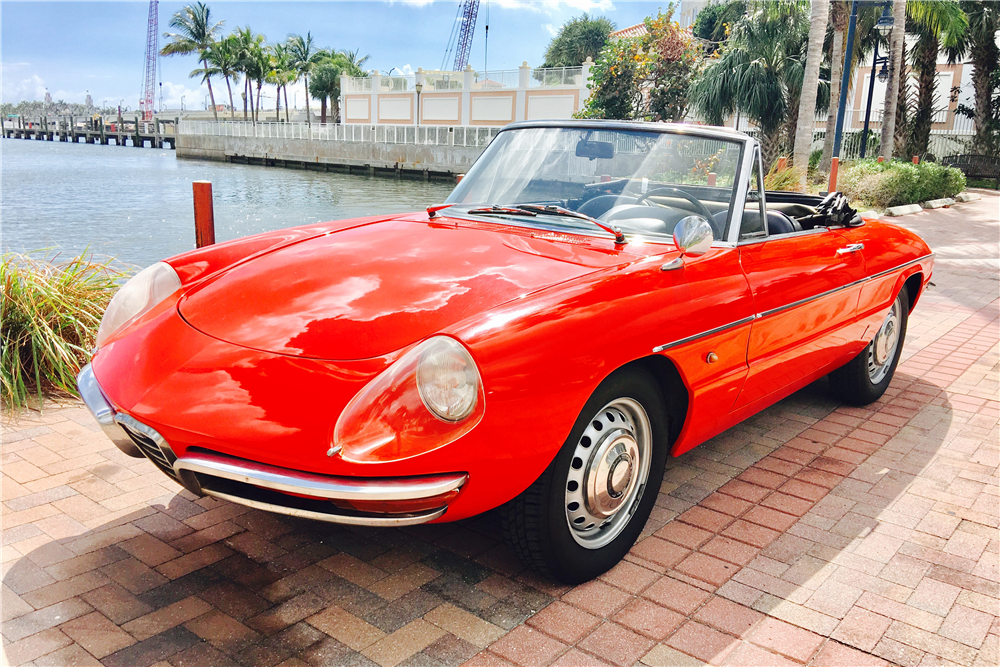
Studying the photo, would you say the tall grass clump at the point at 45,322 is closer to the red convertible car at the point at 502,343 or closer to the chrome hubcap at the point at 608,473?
the red convertible car at the point at 502,343

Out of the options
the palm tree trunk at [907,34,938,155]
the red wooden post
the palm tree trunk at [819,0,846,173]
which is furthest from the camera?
the palm tree trunk at [907,34,938,155]

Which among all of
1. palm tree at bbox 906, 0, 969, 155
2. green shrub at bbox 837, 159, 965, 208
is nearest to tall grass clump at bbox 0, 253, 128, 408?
green shrub at bbox 837, 159, 965, 208

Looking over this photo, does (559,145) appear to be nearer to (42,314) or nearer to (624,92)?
(42,314)

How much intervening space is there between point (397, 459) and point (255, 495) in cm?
45

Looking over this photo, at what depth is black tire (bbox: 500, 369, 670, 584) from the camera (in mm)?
2309

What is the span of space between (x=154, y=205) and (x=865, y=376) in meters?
23.2

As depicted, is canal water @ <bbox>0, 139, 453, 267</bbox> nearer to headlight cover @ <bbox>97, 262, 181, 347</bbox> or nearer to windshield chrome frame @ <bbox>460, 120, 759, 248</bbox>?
headlight cover @ <bbox>97, 262, 181, 347</bbox>

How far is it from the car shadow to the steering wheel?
1207 mm

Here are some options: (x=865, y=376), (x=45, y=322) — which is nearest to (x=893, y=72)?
(x=865, y=376)

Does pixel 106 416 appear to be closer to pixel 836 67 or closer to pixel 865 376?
pixel 865 376

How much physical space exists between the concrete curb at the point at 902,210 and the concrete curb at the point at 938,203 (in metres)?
0.78

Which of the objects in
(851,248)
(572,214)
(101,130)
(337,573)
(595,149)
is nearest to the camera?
(337,573)

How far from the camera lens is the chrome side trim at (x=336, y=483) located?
199 centimetres

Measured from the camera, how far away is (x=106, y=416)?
241 centimetres
